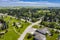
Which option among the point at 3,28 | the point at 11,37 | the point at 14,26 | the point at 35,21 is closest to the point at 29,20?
the point at 35,21

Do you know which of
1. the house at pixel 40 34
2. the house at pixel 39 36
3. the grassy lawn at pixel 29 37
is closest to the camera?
the house at pixel 39 36

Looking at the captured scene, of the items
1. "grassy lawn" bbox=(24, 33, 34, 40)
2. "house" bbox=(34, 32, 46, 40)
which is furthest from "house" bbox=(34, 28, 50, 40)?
"grassy lawn" bbox=(24, 33, 34, 40)

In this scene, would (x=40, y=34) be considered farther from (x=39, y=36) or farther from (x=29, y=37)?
(x=29, y=37)

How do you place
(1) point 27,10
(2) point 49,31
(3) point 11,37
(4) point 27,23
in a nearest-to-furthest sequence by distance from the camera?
1. (3) point 11,37
2. (2) point 49,31
3. (4) point 27,23
4. (1) point 27,10

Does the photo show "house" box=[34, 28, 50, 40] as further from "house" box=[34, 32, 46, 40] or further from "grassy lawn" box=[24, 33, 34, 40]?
"grassy lawn" box=[24, 33, 34, 40]

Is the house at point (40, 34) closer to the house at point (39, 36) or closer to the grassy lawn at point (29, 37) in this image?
the house at point (39, 36)

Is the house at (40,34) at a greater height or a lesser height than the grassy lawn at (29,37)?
greater

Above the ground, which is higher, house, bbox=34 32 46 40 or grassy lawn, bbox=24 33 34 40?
house, bbox=34 32 46 40

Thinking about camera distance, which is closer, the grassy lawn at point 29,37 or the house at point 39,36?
the house at point 39,36

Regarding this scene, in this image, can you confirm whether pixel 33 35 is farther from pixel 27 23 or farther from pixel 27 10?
pixel 27 10

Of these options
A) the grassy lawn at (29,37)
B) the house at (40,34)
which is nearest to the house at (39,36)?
the house at (40,34)

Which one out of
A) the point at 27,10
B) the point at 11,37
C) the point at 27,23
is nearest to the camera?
the point at 11,37
